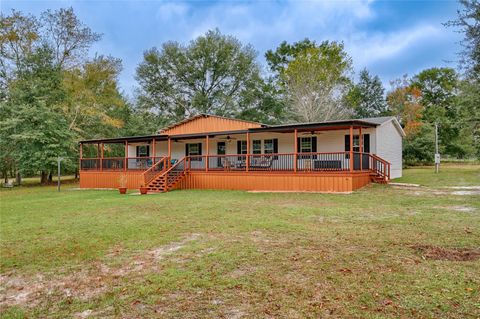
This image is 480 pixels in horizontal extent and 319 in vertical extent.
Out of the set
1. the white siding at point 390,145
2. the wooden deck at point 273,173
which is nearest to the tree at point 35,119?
the wooden deck at point 273,173

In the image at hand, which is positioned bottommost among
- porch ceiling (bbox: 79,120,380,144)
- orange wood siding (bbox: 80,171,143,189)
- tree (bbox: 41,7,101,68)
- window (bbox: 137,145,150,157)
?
orange wood siding (bbox: 80,171,143,189)

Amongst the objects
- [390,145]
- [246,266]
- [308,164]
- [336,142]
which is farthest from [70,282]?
[390,145]

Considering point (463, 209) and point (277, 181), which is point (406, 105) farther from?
point (463, 209)

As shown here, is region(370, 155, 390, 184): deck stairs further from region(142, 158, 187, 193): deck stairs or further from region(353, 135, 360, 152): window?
region(142, 158, 187, 193): deck stairs

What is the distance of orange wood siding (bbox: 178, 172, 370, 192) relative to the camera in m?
14.2

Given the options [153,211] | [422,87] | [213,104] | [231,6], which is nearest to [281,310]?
[153,211]

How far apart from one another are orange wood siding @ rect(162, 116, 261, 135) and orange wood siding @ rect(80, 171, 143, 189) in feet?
12.3

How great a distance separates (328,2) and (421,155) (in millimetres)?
24339

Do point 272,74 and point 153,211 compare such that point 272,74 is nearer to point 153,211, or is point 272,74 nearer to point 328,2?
point 328,2

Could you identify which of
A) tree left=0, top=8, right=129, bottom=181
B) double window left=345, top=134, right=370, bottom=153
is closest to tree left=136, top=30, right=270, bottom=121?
tree left=0, top=8, right=129, bottom=181

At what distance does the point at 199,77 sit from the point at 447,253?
34244mm

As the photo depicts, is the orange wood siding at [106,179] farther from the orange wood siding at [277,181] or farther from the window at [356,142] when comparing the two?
the window at [356,142]

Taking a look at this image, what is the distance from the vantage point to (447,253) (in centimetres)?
489

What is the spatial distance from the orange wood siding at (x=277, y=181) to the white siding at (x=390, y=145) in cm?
368
